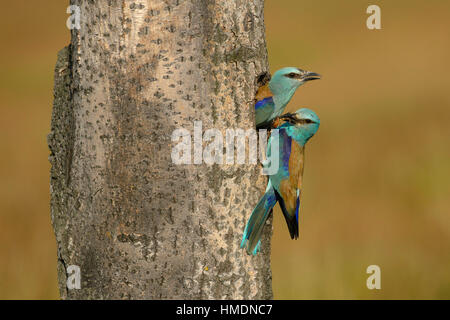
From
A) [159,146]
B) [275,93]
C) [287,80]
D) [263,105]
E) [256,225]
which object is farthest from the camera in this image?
[287,80]

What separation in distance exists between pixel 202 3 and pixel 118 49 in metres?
0.42

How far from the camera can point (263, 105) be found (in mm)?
2855

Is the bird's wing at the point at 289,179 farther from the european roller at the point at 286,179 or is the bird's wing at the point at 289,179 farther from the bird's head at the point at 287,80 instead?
the bird's head at the point at 287,80

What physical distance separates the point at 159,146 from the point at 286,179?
2.57 feet

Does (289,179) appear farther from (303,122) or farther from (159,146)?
(159,146)

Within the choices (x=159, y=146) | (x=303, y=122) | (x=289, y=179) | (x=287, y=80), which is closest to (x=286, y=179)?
(x=289, y=179)

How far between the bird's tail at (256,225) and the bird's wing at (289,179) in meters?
0.14

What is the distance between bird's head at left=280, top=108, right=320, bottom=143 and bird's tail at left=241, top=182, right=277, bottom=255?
0.56m

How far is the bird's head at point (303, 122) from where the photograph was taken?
124 inches

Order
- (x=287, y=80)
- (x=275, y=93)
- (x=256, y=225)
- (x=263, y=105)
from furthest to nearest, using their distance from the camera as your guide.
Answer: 1. (x=287, y=80)
2. (x=275, y=93)
3. (x=263, y=105)
4. (x=256, y=225)

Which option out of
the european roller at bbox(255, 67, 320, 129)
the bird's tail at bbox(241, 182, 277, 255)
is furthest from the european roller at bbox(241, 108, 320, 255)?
the european roller at bbox(255, 67, 320, 129)

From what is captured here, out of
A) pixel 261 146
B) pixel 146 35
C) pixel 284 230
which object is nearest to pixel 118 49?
pixel 146 35

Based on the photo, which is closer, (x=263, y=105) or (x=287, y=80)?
(x=263, y=105)

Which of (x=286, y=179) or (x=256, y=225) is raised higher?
(x=286, y=179)
